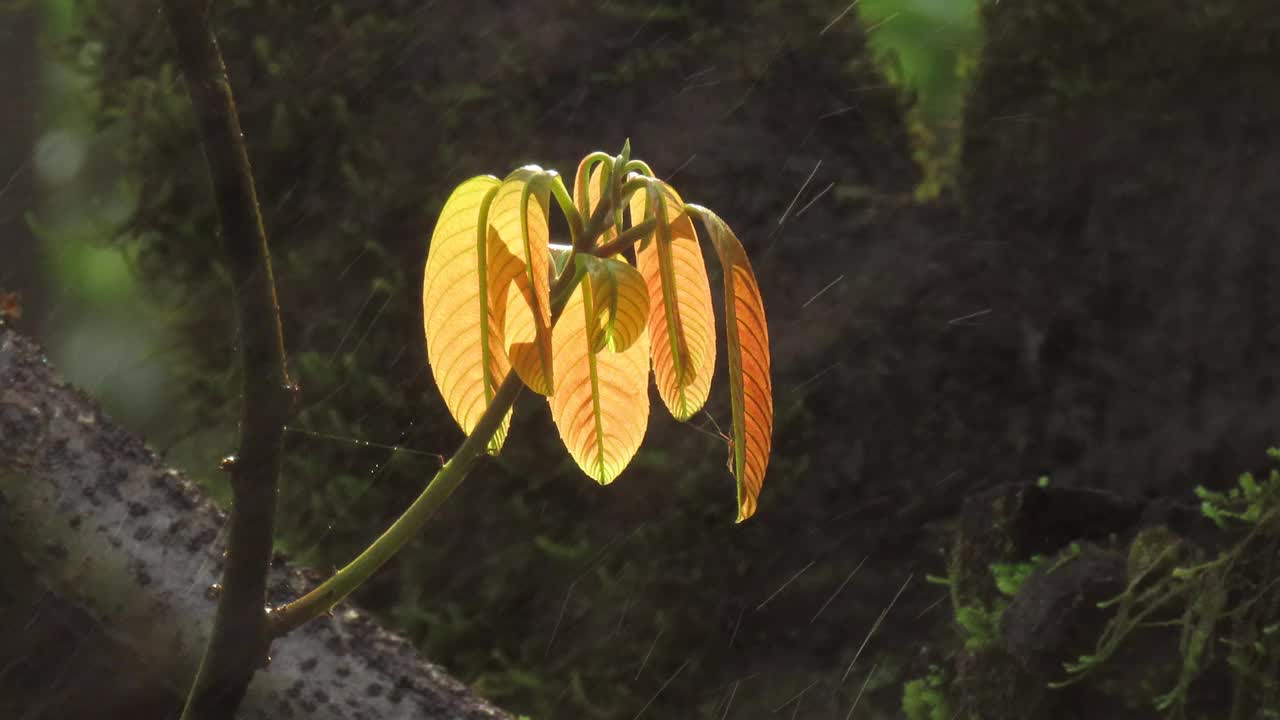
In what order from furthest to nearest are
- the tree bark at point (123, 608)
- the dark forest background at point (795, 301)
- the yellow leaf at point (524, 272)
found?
the dark forest background at point (795, 301) < the tree bark at point (123, 608) < the yellow leaf at point (524, 272)

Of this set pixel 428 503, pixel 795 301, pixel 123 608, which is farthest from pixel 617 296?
pixel 795 301

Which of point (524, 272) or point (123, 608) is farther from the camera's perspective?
point (123, 608)

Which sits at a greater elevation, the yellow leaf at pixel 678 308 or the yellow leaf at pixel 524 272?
the yellow leaf at pixel 524 272

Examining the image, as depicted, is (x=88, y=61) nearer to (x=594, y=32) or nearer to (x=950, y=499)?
(x=594, y=32)

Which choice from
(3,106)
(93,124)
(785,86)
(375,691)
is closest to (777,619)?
(785,86)

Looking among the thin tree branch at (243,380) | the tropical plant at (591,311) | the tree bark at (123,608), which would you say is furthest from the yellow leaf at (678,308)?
the tree bark at (123,608)

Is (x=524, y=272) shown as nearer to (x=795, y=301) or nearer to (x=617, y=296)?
(x=617, y=296)

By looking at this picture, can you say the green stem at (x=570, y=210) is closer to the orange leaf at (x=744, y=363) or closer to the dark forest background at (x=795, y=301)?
the orange leaf at (x=744, y=363)
